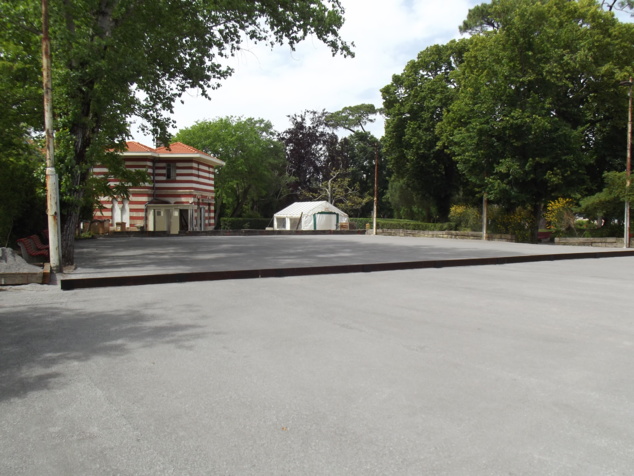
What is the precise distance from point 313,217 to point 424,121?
17.3m

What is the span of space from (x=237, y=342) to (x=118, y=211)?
3992cm

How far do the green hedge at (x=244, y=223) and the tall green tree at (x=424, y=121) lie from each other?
63.8 feet

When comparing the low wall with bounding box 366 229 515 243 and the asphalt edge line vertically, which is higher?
the low wall with bounding box 366 229 515 243

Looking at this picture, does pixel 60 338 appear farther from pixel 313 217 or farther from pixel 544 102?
pixel 313 217

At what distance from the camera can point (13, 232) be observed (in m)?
19.2

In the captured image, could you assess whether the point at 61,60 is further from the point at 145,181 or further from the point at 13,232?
the point at 13,232

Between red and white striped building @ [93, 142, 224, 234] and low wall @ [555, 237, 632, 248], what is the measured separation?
29.1 metres

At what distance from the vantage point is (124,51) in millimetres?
14273

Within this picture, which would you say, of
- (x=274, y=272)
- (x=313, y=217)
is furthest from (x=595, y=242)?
(x=313, y=217)

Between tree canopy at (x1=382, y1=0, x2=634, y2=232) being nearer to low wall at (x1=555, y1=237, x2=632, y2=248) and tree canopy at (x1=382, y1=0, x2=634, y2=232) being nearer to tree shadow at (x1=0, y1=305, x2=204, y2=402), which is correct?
low wall at (x1=555, y1=237, x2=632, y2=248)

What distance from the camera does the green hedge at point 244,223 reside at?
5475 centimetres

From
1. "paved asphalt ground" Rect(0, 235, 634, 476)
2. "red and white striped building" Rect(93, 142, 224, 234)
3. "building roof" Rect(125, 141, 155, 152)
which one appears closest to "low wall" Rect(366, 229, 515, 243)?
Result: "red and white striped building" Rect(93, 142, 224, 234)

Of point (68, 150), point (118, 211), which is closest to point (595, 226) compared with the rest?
point (68, 150)

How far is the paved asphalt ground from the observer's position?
298cm
